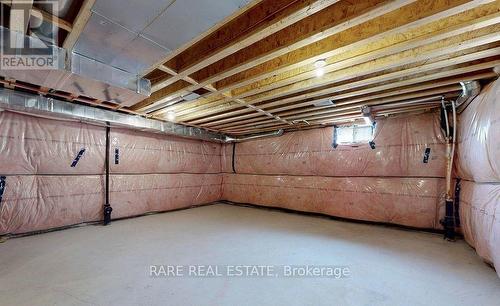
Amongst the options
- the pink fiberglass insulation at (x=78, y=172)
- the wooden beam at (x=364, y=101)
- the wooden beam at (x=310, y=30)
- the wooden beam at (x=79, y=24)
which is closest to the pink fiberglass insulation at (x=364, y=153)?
the wooden beam at (x=364, y=101)

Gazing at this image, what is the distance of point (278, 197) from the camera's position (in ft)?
18.4

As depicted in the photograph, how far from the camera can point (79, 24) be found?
1644 mm

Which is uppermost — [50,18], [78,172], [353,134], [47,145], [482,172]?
[50,18]

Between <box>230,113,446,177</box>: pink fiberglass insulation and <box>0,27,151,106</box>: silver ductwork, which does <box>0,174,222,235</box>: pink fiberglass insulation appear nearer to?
<box>0,27,151,106</box>: silver ductwork

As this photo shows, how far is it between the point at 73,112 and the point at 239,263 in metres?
3.39

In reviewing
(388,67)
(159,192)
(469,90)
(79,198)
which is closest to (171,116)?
(159,192)

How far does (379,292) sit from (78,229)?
14.4ft

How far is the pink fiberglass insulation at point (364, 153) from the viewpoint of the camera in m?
3.71

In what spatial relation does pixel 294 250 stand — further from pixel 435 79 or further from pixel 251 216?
pixel 435 79

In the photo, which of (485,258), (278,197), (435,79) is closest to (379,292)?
(485,258)

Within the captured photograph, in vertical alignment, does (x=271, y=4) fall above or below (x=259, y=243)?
above

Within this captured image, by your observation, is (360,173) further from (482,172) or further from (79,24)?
(79,24)

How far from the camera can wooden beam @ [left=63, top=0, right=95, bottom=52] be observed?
144 centimetres

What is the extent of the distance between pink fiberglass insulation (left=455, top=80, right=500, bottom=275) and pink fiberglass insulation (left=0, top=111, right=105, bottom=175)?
5.61m
